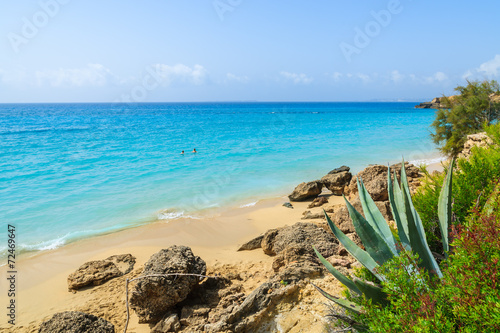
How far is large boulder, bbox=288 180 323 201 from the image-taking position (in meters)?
11.3

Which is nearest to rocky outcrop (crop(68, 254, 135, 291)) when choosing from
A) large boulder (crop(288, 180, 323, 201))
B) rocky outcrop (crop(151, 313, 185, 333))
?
rocky outcrop (crop(151, 313, 185, 333))

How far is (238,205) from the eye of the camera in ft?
38.4

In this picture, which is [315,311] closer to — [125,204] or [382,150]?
[125,204]

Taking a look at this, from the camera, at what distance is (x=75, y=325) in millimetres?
4168

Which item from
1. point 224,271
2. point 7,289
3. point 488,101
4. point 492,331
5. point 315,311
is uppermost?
point 488,101

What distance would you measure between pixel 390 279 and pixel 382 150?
23.6 meters

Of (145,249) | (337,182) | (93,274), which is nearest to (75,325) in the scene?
(93,274)

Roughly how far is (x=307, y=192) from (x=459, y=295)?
9.39 meters

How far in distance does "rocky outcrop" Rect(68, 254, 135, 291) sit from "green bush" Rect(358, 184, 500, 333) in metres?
5.69

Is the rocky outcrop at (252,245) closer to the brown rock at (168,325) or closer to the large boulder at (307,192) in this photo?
the brown rock at (168,325)

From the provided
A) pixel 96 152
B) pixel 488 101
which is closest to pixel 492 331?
pixel 488 101

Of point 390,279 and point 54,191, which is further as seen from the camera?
point 54,191

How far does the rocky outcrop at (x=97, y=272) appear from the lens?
246 inches

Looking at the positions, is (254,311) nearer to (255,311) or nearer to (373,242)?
(255,311)
